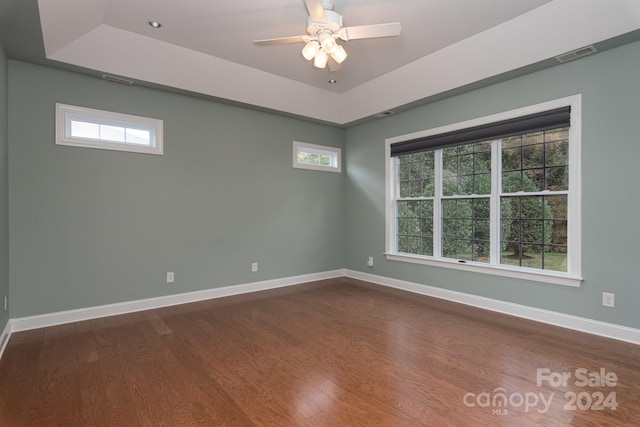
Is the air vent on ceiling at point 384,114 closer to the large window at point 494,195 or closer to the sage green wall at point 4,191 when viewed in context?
the large window at point 494,195

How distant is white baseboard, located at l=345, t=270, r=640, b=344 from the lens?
116 inches

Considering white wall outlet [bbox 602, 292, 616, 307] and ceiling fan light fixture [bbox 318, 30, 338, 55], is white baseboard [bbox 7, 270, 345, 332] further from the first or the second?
white wall outlet [bbox 602, 292, 616, 307]

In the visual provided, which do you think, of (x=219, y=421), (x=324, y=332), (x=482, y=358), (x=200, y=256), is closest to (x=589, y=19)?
(x=482, y=358)

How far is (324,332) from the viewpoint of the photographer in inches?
126

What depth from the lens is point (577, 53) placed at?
3.04 metres

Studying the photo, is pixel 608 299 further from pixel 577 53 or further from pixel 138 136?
pixel 138 136

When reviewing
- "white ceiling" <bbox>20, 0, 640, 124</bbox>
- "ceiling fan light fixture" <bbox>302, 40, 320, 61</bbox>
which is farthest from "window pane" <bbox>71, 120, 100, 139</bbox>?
"ceiling fan light fixture" <bbox>302, 40, 320, 61</bbox>

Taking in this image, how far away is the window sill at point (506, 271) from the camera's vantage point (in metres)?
3.25

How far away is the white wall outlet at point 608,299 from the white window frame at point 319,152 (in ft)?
13.1

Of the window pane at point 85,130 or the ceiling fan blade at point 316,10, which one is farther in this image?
the window pane at point 85,130

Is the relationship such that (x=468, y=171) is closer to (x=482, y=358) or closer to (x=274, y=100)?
(x=482, y=358)

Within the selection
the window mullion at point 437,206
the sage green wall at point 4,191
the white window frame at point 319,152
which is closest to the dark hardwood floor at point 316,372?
the sage green wall at point 4,191

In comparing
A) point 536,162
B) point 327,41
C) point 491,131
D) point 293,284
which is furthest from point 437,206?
point 327,41

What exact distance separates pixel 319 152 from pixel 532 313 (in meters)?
3.86
